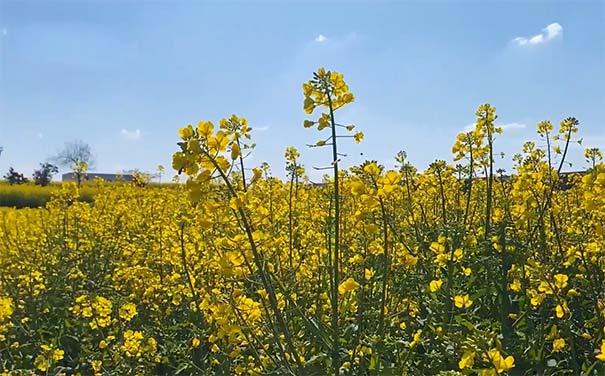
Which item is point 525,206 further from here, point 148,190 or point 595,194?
point 148,190

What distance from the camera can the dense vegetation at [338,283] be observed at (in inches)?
84.5

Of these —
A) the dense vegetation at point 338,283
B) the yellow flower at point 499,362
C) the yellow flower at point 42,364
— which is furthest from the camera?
the yellow flower at point 42,364

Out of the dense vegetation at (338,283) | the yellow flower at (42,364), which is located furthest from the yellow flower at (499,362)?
the yellow flower at (42,364)

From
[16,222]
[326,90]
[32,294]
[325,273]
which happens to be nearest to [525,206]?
[325,273]

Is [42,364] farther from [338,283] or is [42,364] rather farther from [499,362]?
[499,362]

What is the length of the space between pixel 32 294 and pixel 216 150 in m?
3.37

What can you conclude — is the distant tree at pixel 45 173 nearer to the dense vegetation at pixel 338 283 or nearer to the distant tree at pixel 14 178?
the distant tree at pixel 14 178

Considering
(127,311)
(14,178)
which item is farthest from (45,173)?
(127,311)

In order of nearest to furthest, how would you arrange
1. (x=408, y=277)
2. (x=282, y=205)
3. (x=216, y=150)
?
(x=216, y=150), (x=408, y=277), (x=282, y=205)

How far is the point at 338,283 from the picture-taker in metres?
2.39

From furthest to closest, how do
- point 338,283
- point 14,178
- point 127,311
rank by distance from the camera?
point 14,178 → point 127,311 → point 338,283

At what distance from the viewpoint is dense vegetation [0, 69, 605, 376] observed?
215cm

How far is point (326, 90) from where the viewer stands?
7.06 feet

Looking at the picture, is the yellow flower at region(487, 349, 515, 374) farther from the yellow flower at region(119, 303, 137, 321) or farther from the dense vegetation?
the yellow flower at region(119, 303, 137, 321)
